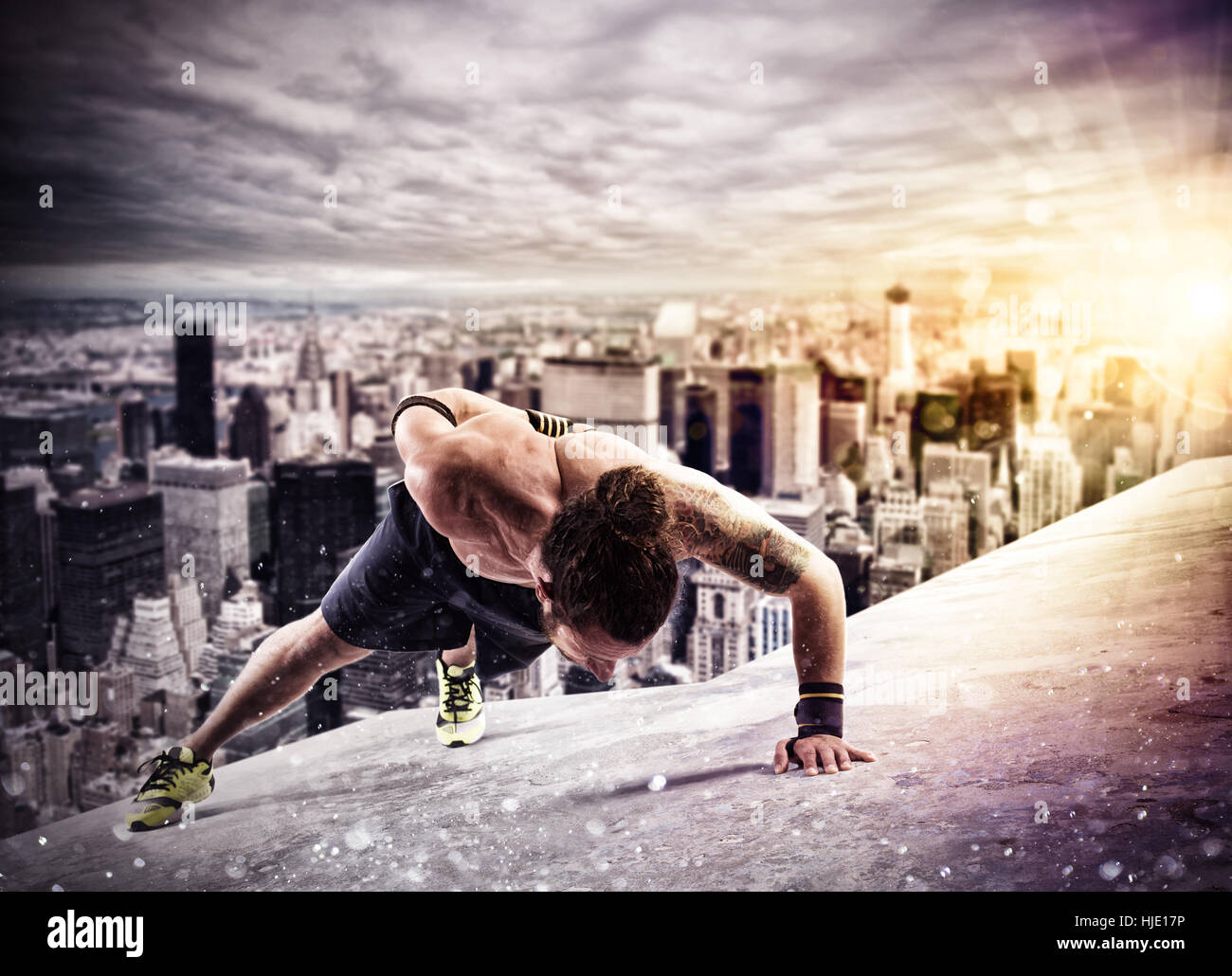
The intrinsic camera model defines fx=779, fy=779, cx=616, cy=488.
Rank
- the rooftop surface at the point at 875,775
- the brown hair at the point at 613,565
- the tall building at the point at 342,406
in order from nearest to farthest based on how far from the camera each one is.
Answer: the brown hair at the point at 613,565 < the rooftop surface at the point at 875,775 < the tall building at the point at 342,406

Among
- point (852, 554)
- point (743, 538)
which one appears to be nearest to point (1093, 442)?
point (852, 554)

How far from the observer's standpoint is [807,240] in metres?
2.17

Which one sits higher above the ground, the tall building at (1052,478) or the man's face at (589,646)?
the tall building at (1052,478)

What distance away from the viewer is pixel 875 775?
192 centimetres

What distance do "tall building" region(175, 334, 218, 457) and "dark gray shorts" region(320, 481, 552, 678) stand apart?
1.93ft

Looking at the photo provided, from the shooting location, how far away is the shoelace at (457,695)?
2.16 metres

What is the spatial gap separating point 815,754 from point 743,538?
0.59 meters

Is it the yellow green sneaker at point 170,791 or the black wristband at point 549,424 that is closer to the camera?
the black wristband at point 549,424

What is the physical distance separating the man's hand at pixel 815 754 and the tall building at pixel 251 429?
1592 mm

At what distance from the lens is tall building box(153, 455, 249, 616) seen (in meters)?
2.15

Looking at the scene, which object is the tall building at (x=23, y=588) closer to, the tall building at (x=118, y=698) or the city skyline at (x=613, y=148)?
the tall building at (x=118, y=698)

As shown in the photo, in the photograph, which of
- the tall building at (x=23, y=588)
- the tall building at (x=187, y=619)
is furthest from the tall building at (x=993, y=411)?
the tall building at (x=23, y=588)
